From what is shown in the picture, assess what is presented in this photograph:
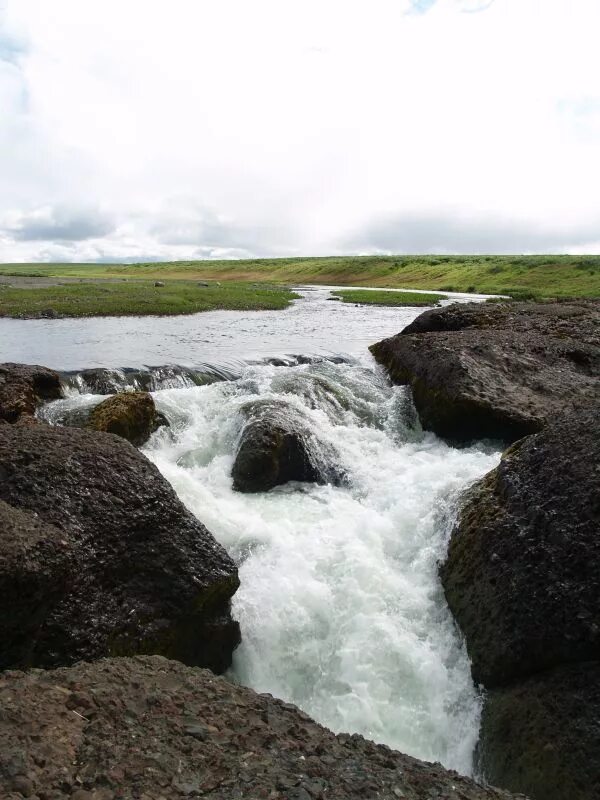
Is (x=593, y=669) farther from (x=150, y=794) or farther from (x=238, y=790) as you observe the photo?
(x=150, y=794)

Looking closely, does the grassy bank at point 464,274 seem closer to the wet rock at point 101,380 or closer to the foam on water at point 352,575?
the wet rock at point 101,380

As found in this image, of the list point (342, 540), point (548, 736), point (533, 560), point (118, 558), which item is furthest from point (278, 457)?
point (548, 736)

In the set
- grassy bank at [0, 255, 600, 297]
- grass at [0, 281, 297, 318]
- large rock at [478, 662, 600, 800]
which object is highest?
grassy bank at [0, 255, 600, 297]

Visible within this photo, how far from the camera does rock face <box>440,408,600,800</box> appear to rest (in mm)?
5992

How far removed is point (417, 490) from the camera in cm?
1258

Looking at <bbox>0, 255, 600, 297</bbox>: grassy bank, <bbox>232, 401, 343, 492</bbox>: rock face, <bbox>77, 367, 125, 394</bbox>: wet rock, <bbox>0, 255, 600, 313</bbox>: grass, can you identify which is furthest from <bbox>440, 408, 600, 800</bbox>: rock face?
<bbox>0, 255, 600, 297</bbox>: grassy bank

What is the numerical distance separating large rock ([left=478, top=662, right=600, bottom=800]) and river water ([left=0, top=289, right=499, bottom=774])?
0.58m

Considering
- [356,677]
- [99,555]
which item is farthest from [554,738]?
[99,555]

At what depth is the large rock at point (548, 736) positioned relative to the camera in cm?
569

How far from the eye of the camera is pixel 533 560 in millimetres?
7672

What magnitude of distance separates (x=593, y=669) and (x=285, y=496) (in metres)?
7.64

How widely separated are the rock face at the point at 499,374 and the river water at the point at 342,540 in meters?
0.67

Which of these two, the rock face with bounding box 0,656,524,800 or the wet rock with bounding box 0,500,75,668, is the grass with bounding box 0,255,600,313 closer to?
the wet rock with bounding box 0,500,75,668

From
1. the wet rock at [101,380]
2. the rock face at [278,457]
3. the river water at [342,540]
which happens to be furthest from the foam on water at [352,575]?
the wet rock at [101,380]
